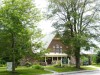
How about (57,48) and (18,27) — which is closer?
(18,27)

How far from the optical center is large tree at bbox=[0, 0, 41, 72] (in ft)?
111

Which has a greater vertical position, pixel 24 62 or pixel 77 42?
pixel 77 42

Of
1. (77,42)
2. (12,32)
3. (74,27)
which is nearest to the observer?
(12,32)

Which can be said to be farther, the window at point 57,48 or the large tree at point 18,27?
the window at point 57,48

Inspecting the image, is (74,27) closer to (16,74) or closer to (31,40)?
(31,40)

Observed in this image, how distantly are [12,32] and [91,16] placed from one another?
19585mm

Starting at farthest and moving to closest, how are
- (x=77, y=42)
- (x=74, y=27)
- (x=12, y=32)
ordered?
(x=74, y=27) → (x=77, y=42) → (x=12, y=32)

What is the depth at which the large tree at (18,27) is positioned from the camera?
33.9 metres

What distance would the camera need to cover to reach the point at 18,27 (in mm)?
34094

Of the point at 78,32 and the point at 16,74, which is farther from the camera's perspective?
the point at 78,32

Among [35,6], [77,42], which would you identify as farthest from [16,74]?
[77,42]

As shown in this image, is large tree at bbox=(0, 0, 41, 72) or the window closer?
large tree at bbox=(0, 0, 41, 72)

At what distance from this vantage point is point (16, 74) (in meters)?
34.8

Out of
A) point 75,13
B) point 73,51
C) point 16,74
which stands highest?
point 75,13
